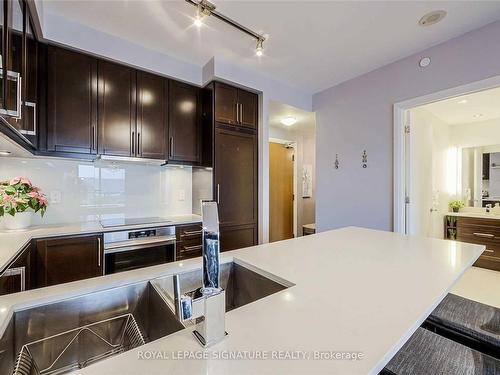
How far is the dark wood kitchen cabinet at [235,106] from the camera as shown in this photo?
2740mm

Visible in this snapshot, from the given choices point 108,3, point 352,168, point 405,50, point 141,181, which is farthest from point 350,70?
point 141,181

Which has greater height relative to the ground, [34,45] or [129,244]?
[34,45]

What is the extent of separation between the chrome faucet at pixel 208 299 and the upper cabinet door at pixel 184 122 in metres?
2.27

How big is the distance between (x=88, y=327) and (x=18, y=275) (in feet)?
3.53

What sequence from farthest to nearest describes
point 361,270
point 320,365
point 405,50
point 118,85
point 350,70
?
point 350,70, point 405,50, point 118,85, point 361,270, point 320,365

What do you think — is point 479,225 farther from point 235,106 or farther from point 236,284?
point 236,284

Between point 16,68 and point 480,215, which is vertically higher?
point 16,68

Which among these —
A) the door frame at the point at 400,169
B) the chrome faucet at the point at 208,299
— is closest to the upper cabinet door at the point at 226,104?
the door frame at the point at 400,169

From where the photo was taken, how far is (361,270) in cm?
106

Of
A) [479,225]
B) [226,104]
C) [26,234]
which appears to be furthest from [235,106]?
[479,225]

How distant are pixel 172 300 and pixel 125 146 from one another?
79.3 inches

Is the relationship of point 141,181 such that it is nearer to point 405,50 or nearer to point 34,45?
point 34,45

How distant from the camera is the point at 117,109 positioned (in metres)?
2.36

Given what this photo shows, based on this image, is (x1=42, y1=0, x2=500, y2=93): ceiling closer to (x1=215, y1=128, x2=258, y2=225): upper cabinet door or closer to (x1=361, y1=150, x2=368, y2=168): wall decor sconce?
(x1=215, y1=128, x2=258, y2=225): upper cabinet door
